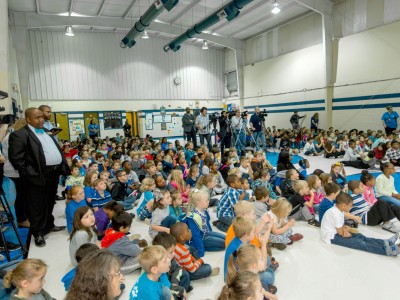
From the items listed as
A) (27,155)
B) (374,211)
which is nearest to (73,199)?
(27,155)

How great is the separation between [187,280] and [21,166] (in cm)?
219

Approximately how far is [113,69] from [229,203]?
43.1ft

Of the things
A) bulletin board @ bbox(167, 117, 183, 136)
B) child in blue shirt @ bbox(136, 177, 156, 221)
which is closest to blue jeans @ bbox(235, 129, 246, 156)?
child in blue shirt @ bbox(136, 177, 156, 221)

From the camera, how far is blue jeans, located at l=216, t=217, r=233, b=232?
11.8 feet

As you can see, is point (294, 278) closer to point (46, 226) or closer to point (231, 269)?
point (231, 269)

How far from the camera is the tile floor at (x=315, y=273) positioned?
2.32 meters

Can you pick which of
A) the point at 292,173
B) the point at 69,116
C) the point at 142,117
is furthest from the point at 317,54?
the point at 69,116

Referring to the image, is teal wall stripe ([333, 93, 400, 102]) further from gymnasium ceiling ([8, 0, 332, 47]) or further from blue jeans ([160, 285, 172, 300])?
blue jeans ([160, 285, 172, 300])

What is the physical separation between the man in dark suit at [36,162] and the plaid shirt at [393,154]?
7.85 metres

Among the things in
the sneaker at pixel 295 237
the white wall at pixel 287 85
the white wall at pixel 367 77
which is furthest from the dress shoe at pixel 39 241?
the white wall at pixel 287 85

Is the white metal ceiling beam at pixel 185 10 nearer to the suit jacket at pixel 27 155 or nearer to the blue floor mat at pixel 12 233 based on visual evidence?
the blue floor mat at pixel 12 233

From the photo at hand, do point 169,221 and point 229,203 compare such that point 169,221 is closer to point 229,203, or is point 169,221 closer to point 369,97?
point 229,203

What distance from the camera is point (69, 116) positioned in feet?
45.8

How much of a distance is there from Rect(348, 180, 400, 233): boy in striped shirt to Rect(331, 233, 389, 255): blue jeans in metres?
0.63
